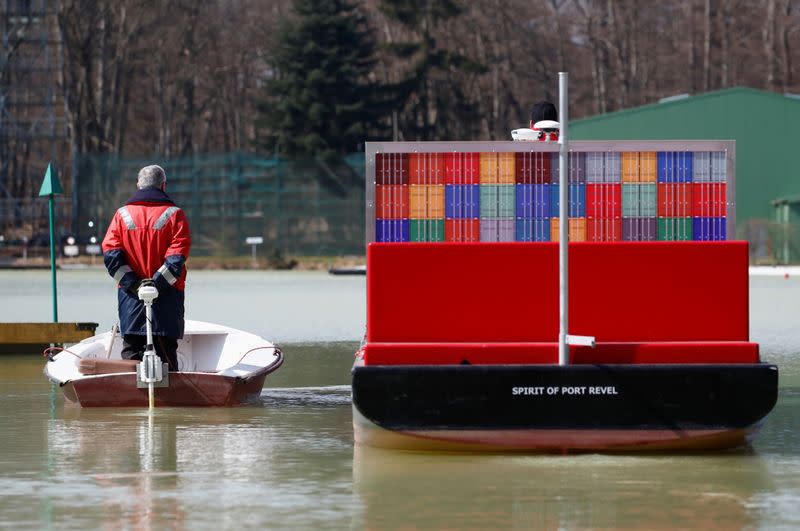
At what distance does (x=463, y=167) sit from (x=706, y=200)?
1.76 m

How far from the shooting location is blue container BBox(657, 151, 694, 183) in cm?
1257

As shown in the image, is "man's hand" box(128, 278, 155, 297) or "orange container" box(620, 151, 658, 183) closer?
"orange container" box(620, 151, 658, 183)

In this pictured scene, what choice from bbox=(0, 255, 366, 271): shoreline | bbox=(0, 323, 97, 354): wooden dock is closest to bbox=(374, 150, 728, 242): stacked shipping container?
bbox=(0, 323, 97, 354): wooden dock

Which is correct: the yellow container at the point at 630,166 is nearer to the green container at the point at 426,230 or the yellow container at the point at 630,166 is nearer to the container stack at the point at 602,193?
the container stack at the point at 602,193

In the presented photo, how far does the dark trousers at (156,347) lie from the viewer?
583 inches

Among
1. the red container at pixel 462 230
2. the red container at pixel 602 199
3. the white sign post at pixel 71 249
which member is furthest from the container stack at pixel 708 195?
the white sign post at pixel 71 249

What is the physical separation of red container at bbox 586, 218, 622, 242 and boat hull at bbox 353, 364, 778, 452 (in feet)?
4.88

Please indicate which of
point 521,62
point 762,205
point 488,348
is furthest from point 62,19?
point 488,348

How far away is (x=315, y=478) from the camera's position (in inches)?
432

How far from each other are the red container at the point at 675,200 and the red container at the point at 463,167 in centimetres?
132

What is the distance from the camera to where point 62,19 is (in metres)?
83.6

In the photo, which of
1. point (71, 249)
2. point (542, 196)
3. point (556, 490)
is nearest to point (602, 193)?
point (542, 196)

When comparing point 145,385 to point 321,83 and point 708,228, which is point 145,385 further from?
point 321,83

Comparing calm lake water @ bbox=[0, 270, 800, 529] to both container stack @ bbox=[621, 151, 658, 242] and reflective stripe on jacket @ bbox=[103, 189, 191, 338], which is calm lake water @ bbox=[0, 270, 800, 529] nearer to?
reflective stripe on jacket @ bbox=[103, 189, 191, 338]
